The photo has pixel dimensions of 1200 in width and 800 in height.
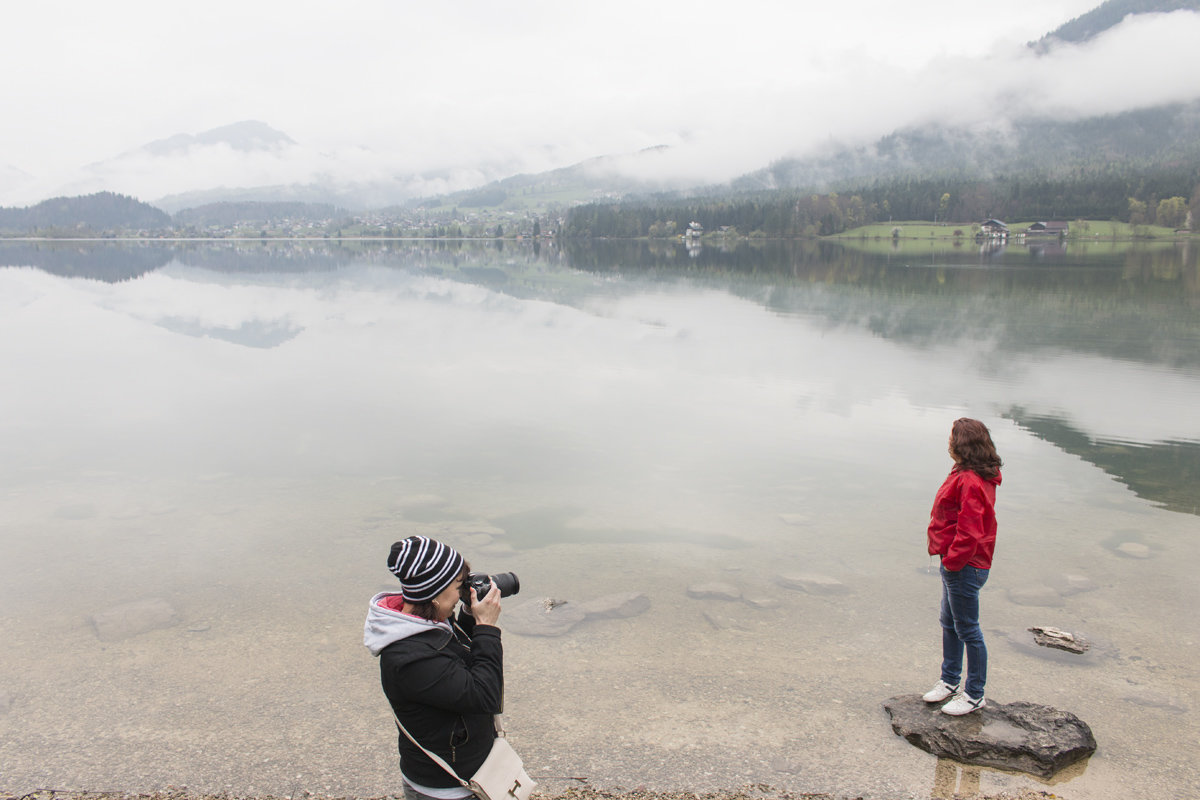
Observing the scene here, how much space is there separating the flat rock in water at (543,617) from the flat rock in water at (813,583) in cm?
292

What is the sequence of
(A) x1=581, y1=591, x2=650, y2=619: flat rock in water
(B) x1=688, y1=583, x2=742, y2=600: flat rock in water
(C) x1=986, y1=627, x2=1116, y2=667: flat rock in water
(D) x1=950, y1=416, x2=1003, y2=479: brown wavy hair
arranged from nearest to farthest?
1. (D) x1=950, y1=416, x2=1003, y2=479: brown wavy hair
2. (C) x1=986, y1=627, x2=1116, y2=667: flat rock in water
3. (A) x1=581, y1=591, x2=650, y2=619: flat rock in water
4. (B) x1=688, y1=583, x2=742, y2=600: flat rock in water

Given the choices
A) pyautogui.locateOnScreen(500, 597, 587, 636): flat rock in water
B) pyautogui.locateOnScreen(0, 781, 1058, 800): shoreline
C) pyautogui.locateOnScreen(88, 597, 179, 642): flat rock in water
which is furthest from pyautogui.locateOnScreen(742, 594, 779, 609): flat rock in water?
pyautogui.locateOnScreen(88, 597, 179, 642): flat rock in water

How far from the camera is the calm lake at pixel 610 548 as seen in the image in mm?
7453

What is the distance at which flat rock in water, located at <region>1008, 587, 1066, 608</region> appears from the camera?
34.0 feet

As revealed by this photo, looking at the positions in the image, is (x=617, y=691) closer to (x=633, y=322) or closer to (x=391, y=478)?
(x=391, y=478)

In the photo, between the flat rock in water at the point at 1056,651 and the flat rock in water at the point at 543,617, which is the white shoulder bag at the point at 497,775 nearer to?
the flat rock in water at the point at 543,617

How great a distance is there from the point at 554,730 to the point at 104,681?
5.01 meters

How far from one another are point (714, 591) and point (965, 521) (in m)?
4.45

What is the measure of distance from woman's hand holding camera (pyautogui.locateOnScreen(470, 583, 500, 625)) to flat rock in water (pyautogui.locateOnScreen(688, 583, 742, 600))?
6.41m

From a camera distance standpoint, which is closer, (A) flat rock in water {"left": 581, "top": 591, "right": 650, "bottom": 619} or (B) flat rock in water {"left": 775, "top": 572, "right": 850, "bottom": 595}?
(A) flat rock in water {"left": 581, "top": 591, "right": 650, "bottom": 619}

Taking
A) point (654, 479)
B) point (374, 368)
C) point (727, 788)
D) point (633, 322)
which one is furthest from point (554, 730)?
point (633, 322)

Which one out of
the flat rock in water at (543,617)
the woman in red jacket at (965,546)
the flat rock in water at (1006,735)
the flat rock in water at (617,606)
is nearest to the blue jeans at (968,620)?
the woman in red jacket at (965,546)

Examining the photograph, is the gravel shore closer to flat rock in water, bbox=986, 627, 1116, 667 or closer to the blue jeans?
the blue jeans

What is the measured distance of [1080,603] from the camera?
10352 millimetres
